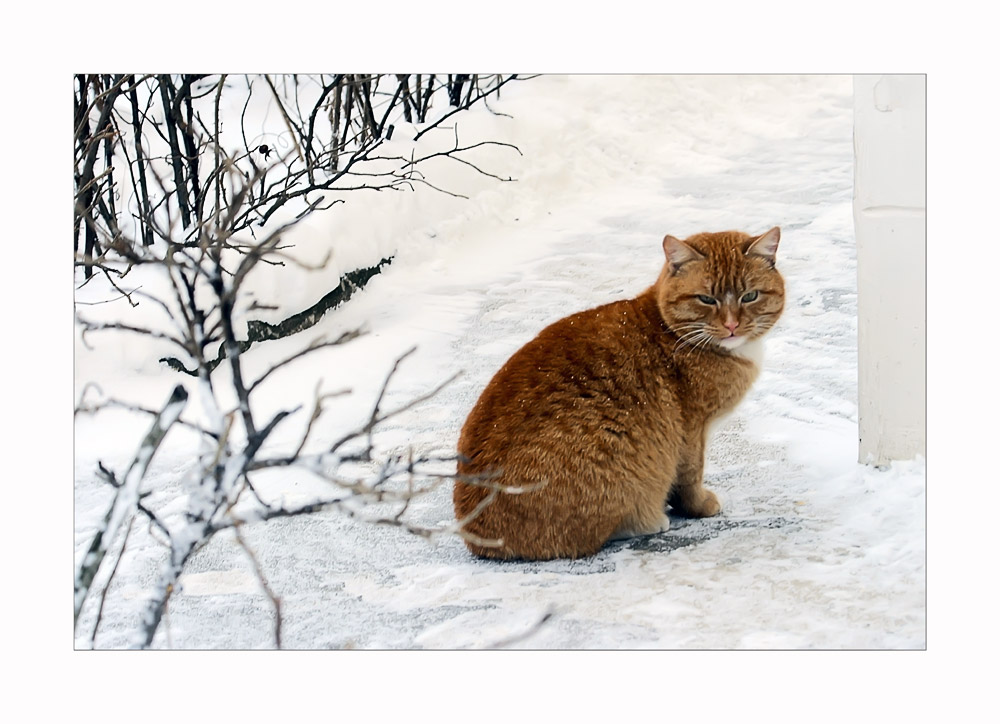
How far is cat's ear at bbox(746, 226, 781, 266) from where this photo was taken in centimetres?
207

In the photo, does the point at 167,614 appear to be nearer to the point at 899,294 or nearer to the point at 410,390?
the point at 410,390

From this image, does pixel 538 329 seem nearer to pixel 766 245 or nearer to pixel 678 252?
pixel 678 252

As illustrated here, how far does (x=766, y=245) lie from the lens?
208cm

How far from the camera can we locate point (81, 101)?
7.06ft

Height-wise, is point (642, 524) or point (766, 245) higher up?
point (766, 245)

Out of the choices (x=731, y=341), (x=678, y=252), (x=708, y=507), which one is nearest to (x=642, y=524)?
(x=708, y=507)

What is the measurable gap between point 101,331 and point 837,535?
1562 millimetres

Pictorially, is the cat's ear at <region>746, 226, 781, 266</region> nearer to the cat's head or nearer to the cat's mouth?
the cat's head

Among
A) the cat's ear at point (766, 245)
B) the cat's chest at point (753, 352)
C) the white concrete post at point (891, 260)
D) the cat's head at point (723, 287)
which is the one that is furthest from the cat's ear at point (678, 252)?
the white concrete post at point (891, 260)

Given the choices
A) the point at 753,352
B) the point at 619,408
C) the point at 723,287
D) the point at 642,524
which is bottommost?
the point at 642,524

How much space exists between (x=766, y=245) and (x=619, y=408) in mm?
447

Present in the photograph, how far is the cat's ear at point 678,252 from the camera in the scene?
2090 millimetres

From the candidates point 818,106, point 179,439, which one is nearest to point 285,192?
point 179,439

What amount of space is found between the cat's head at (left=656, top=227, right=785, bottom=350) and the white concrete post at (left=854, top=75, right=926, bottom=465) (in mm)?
238
